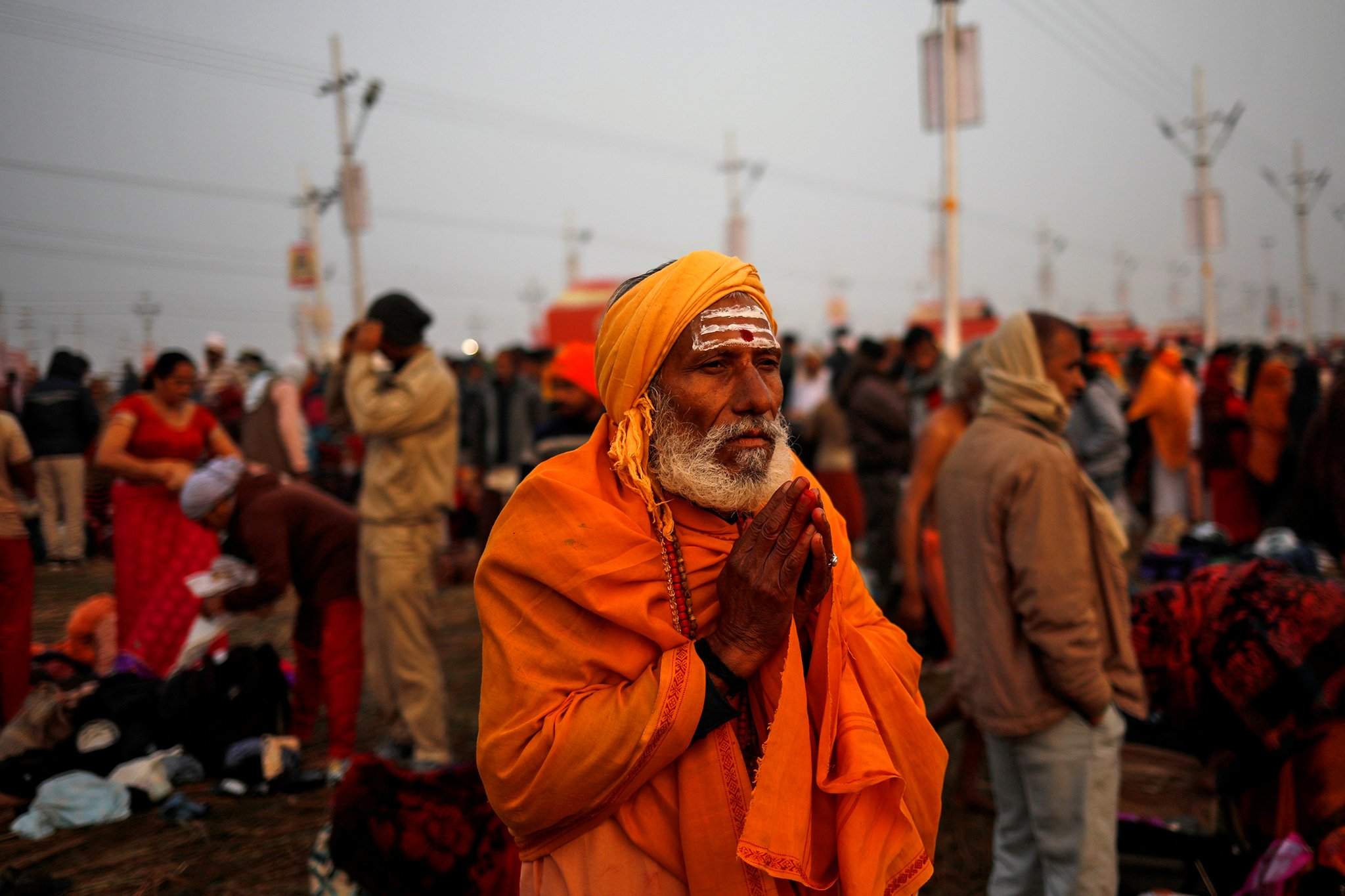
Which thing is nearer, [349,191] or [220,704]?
[220,704]

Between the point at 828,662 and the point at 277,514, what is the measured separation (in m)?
3.82

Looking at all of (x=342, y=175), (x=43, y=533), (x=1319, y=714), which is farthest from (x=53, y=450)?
(x=342, y=175)

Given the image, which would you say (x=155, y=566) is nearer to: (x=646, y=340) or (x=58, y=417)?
(x=646, y=340)

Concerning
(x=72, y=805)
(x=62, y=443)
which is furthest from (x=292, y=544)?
(x=62, y=443)

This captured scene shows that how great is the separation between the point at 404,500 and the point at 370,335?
94 cm

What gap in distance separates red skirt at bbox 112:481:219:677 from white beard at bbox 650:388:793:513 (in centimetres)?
502

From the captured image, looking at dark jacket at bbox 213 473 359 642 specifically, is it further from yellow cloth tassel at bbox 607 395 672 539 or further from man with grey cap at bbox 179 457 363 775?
yellow cloth tassel at bbox 607 395 672 539

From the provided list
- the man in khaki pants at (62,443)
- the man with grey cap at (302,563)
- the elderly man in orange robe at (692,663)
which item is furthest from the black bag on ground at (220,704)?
the man in khaki pants at (62,443)

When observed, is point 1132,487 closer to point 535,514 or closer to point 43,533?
point 535,514

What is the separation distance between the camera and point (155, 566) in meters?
6.02

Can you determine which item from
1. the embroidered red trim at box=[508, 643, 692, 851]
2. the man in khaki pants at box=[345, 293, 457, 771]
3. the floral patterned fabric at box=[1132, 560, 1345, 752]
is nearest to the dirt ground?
the man in khaki pants at box=[345, 293, 457, 771]

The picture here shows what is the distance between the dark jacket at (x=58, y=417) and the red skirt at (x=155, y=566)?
5.24m

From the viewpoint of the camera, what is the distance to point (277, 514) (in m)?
4.82

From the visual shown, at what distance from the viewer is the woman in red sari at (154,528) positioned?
592 centimetres
